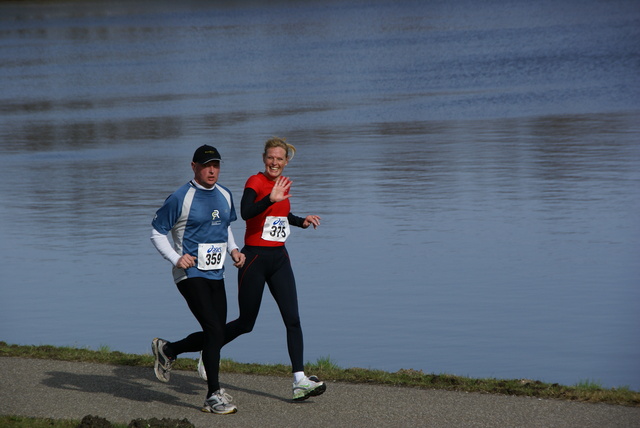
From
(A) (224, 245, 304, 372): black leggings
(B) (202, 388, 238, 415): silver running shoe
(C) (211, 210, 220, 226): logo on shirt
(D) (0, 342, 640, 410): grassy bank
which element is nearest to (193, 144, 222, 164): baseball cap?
(C) (211, 210, 220, 226): logo on shirt

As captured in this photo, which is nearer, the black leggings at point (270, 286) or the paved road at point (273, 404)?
the paved road at point (273, 404)

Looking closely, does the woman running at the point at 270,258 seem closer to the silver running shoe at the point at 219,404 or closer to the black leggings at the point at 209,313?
the black leggings at the point at 209,313

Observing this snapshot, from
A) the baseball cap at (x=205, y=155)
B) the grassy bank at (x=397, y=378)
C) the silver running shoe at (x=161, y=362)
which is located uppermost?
the baseball cap at (x=205, y=155)

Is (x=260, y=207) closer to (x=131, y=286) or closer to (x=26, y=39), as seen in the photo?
(x=131, y=286)

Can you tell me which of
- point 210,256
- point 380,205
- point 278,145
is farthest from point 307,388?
point 380,205

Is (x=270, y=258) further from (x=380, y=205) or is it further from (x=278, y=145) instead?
(x=380, y=205)

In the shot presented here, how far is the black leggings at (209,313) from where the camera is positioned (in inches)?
311

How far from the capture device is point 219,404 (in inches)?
307

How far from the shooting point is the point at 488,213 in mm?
18391

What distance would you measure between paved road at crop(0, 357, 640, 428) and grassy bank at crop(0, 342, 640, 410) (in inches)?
6.0

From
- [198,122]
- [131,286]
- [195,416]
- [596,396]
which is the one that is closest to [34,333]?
[131,286]

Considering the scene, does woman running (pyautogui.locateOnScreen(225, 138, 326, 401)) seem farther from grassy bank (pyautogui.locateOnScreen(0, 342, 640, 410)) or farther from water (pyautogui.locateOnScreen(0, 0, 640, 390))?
water (pyautogui.locateOnScreen(0, 0, 640, 390))

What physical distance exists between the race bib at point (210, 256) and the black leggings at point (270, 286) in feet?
0.95


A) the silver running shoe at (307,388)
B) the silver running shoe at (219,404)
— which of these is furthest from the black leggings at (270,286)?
the silver running shoe at (219,404)
